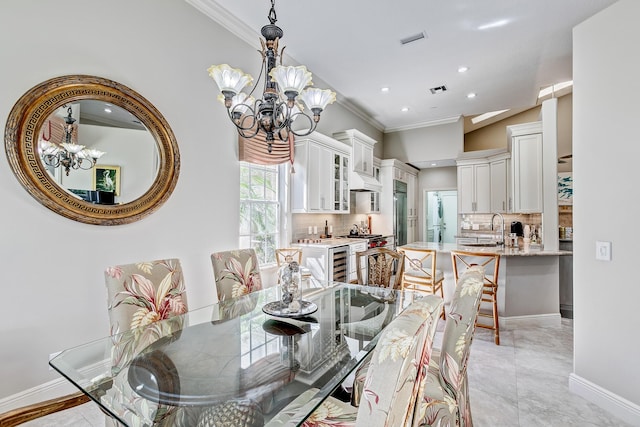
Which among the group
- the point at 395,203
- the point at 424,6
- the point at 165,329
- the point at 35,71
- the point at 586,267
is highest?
the point at 424,6

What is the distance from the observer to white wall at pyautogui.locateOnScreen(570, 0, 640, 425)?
199 centimetres

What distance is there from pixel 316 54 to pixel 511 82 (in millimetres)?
3051

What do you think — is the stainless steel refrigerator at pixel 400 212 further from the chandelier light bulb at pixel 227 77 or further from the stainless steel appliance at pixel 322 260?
the chandelier light bulb at pixel 227 77

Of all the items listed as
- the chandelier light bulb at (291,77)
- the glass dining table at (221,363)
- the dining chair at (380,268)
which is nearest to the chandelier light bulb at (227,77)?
the chandelier light bulb at (291,77)

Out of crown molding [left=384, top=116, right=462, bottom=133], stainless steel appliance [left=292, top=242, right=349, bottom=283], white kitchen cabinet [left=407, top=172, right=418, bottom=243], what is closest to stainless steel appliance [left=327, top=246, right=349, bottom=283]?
stainless steel appliance [left=292, top=242, right=349, bottom=283]

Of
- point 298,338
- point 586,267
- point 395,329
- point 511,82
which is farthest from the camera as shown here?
point 511,82

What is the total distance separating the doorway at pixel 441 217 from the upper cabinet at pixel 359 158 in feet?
9.44

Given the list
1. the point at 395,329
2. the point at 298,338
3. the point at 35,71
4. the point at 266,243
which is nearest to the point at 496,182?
the point at 266,243

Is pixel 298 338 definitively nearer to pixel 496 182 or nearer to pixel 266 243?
pixel 266 243

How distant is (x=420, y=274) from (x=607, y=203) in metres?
1.84

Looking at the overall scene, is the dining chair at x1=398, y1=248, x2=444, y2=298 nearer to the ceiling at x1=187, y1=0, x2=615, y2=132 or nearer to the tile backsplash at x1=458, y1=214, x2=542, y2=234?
the ceiling at x1=187, y1=0, x2=615, y2=132

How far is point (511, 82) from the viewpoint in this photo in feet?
15.0

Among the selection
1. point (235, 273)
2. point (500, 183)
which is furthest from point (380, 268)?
point (500, 183)

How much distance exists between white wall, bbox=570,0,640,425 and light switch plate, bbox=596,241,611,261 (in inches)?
1.2
